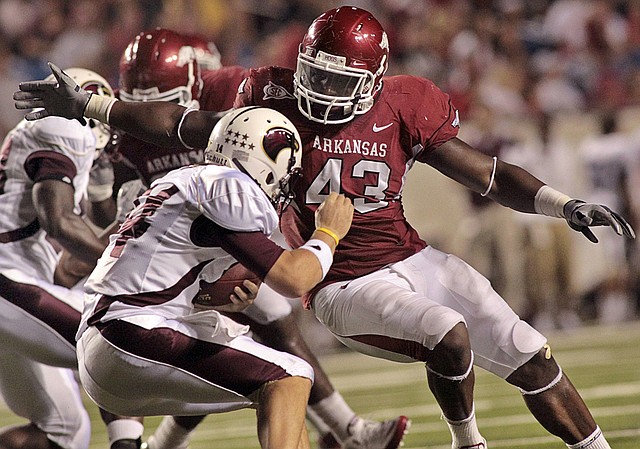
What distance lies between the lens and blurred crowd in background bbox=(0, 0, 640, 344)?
8891 millimetres

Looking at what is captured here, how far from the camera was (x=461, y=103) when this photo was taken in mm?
9406

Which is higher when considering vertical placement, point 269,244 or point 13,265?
point 269,244

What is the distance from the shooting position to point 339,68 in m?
3.44

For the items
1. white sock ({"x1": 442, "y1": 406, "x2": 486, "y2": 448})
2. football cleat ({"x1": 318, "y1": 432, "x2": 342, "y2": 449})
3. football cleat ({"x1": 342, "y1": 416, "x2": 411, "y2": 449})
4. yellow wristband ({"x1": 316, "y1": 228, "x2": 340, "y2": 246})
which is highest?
yellow wristband ({"x1": 316, "y1": 228, "x2": 340, "y2": 246})

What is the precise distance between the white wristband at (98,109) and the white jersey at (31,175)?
0.37m

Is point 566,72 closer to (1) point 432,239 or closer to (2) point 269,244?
(1) point 432,239

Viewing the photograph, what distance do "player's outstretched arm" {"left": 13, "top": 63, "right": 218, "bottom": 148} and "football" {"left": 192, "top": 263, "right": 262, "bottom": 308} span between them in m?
0.57

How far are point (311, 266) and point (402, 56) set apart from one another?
7.37m

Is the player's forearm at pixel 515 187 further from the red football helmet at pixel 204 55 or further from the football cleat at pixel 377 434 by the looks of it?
the red football helmet at pixel 204 55

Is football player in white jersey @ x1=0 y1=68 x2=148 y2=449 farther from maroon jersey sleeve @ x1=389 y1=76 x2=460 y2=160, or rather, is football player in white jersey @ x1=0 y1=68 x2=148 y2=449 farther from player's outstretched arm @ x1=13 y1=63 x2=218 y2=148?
maroon jersey sleeve @ x1=389 y1=76 x2=460 y2=160

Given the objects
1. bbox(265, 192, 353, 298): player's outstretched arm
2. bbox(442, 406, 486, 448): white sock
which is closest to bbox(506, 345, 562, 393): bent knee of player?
bbox(442, 406, 486, 448): white sock

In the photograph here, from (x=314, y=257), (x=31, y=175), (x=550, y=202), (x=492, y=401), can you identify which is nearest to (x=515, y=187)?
(x=550, y=202)

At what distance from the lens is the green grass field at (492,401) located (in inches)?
179

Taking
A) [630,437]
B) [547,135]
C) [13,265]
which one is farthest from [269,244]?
[547,135]
